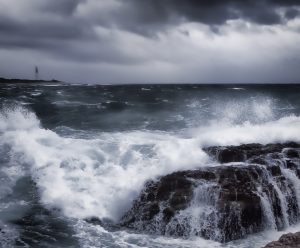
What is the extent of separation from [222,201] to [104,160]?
19.7ft

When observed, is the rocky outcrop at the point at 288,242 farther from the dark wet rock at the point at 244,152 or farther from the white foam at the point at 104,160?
the dark wet rock at the point at 244,152

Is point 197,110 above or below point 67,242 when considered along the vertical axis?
above

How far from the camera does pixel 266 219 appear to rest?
10.8 m

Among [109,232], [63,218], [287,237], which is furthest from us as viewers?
[63,218]

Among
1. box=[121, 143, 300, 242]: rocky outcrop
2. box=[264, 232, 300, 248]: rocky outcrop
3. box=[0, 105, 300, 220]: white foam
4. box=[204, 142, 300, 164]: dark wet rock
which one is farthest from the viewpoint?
box=[204, 142, 300, 164]: dark wet rock

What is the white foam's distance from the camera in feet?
40.3

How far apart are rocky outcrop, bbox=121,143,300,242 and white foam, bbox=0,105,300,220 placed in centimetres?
86

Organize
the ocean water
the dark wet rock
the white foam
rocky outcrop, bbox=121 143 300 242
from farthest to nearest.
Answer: the dark wet rock, the white foam, rocky outcrop, bbox=121 143 300 242, the ocean water

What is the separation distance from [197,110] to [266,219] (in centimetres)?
2141

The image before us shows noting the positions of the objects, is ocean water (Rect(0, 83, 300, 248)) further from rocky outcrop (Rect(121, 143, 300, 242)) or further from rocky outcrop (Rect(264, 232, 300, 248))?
rocky outcrop (Rect(264, 232, 300, 248))

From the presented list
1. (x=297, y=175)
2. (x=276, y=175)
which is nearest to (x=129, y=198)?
(x=276, y=175)

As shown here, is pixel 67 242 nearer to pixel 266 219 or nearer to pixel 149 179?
pixel 149 179

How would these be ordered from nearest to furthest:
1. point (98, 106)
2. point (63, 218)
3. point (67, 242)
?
point (67, 242), point (63, 218), point (98, 106)

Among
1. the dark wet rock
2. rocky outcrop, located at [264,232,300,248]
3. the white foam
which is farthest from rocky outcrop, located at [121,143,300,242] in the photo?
rocky outcrop, located at [264,232,300,248]
